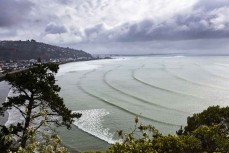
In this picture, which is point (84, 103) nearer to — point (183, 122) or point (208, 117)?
point (183, 122)

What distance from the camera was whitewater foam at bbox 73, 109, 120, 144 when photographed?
122ft

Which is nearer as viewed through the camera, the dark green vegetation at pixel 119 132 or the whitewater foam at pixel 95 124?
the dark green vegetation at pixel 119 132

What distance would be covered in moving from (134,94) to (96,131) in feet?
83.5

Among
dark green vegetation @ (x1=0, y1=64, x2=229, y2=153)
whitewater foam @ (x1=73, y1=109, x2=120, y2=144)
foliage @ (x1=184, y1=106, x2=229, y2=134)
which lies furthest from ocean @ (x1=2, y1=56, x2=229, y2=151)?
foliage @ (x1=184, y1=106, x2=229, y2=134)

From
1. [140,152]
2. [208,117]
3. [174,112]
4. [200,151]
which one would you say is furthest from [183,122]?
[140,152]

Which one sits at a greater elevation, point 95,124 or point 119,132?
point 119,132

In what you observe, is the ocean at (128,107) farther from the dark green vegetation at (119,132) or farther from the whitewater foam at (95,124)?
→ the dark green vegetation at (119,132)

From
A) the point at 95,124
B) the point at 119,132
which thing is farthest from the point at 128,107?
the point at 119,132

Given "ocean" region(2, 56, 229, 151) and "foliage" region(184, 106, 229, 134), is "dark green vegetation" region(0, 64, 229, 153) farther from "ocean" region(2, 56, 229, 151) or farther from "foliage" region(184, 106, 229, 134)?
"ocean" region(2, 56, 229, 151)

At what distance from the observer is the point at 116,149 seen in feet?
43.2

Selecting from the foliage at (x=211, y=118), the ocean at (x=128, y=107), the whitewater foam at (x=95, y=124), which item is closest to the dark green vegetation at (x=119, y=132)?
the foliage at (x=211, y=118)

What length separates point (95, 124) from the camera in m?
42.5

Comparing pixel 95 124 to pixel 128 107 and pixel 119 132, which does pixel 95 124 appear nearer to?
pixel 128 107

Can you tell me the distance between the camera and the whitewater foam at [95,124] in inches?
1464
